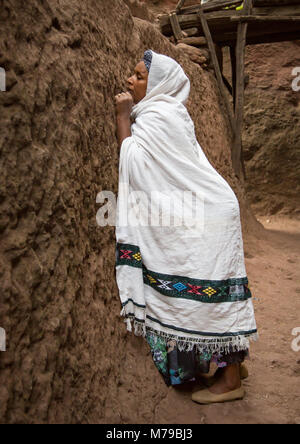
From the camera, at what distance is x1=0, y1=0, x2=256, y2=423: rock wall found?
50.3 inches

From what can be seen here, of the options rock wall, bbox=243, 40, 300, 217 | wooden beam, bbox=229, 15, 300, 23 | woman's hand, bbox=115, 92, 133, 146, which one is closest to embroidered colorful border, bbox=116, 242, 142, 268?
woman's hand, bbox=115, 92, 133, 146

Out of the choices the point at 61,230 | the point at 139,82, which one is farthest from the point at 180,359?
the point at 139,82

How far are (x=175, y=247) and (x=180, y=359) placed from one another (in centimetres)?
56

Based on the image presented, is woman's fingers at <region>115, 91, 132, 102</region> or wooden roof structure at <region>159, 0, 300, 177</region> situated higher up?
wooden roof structure at <region>159, 0, 300, 177</region>

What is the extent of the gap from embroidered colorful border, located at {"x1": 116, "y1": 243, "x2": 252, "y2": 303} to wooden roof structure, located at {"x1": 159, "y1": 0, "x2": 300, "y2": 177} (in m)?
3.82

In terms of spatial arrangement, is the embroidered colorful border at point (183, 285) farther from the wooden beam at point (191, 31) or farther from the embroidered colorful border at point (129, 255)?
the wooden beam at point (191, 31)

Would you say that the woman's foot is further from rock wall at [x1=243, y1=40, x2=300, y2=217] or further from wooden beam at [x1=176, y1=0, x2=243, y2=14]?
rock wall at [x1=243, y1=40, x2=300, y2=217]

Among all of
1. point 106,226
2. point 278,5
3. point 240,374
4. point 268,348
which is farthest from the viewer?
point 278,5

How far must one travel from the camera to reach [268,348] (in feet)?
9.05

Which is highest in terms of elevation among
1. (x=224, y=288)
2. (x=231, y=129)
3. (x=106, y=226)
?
(x=231, y=129)

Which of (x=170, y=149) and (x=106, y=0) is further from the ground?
(x=106, y=0)

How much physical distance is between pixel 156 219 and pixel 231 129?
4.20m
